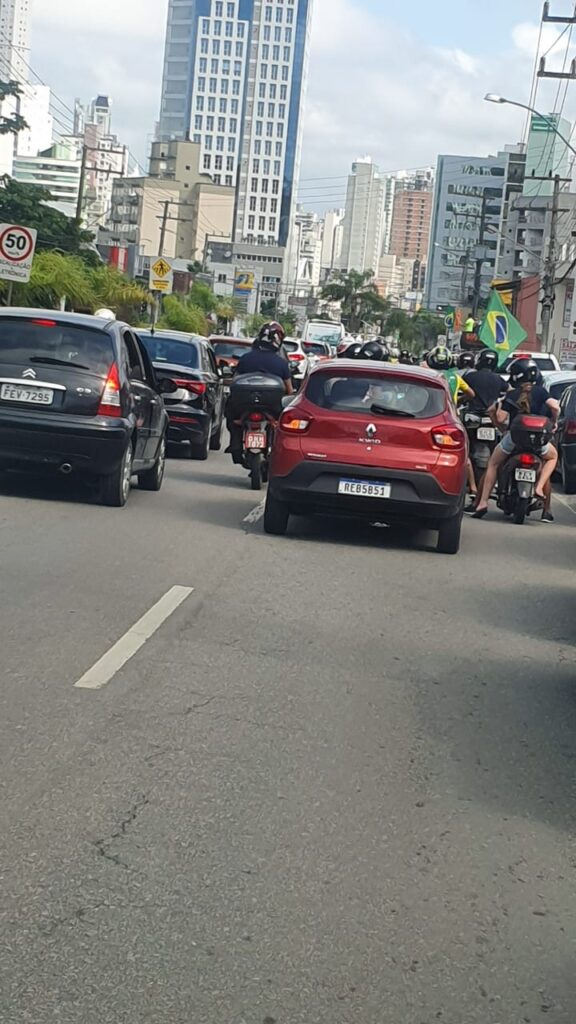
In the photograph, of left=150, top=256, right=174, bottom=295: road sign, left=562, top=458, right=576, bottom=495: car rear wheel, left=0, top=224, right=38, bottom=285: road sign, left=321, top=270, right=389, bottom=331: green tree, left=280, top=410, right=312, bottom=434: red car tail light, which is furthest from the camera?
left=321, top=270, right=389, bottom=331: green tree

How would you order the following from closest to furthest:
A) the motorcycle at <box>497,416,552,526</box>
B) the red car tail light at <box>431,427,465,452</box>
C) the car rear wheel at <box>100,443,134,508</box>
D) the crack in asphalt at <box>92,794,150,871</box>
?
1. the crack in asphalt at <box>92,794,150,871</box>
2. the red car tail light at <box>431,427,465,452</box>
3. the car rear wheel at <box>100,443,134,508</box>
4. the motorcycle at <box>497,416,552,526</box>

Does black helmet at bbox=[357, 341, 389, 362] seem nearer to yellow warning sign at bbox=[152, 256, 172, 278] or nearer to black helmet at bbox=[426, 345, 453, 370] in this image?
black helmet at bbox=[426, 345, 453, 370]

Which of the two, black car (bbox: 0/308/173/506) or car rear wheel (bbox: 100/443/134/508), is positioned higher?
black car (bbox: 0/308/173/506)

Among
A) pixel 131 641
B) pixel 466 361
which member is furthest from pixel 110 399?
pixel 466 361

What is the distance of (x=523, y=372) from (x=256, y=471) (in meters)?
3.09

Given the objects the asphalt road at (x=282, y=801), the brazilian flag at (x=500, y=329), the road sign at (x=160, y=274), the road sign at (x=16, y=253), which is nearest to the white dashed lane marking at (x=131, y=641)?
the asphalt road at (x=282, y=801)

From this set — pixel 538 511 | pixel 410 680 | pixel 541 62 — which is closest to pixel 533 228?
pixel 541 62

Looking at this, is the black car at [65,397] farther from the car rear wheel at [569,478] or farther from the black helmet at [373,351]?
the car rear wheel at [569,478]

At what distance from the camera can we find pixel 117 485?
1361cm

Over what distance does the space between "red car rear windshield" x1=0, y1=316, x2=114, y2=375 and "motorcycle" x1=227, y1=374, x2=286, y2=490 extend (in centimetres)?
283

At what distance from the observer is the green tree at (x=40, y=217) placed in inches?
1966

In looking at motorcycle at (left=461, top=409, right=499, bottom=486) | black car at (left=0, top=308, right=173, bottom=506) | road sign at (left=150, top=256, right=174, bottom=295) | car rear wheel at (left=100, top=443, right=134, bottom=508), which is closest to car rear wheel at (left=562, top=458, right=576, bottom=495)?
motorcycle at (left=461, top=409, right=499, bottom=486)

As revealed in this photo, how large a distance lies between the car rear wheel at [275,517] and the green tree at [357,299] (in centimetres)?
13181

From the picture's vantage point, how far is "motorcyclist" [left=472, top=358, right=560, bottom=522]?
15.4 meters
